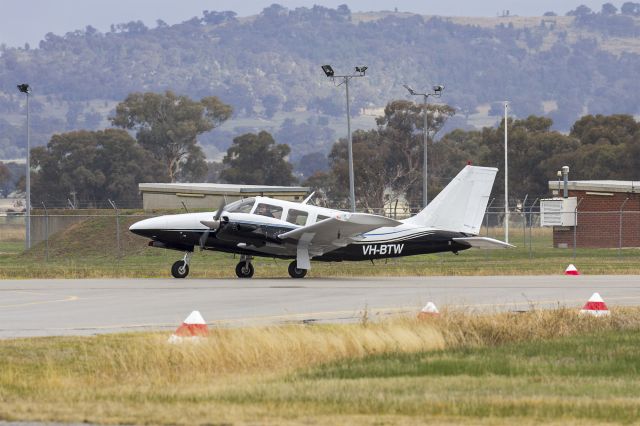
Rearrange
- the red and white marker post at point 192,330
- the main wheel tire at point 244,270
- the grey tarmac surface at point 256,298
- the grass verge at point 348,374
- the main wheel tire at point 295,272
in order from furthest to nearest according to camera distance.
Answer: the main wheel tire at point 244,270 < the main wheel tire at point 295,272 < the grey tarmac surface at point 256,298 < the red and white marker post at point 192,330 < the grass verge at point 348,374

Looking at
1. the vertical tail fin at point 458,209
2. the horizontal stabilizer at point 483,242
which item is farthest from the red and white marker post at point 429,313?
the vertical tail fin at point 458,209

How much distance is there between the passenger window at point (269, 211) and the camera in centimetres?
3306

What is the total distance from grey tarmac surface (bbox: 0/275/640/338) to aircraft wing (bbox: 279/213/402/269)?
936 mm

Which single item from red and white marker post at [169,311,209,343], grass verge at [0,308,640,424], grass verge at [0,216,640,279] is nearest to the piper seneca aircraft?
grass verge at [0,216,640,279]

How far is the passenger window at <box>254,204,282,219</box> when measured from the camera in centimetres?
3306

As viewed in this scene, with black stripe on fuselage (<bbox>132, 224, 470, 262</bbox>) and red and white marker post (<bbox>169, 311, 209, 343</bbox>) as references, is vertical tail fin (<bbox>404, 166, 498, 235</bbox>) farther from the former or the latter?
red and white marker post (<bbox>169, 311, 209, 343</bbox>)

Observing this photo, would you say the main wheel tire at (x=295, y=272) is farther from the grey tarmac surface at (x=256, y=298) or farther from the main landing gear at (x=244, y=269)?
the main landing gear at (x=244, y=269)

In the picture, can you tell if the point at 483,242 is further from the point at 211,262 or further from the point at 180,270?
the point at 211,262

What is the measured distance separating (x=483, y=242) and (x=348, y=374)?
1850cm

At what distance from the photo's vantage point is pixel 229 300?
82.9 feet

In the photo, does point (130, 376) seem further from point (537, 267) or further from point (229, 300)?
point (537, 267)

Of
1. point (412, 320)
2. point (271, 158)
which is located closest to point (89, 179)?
point (271, 158)

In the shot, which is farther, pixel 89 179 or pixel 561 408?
pixel 89 179

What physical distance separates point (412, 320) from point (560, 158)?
7982 centimetres
